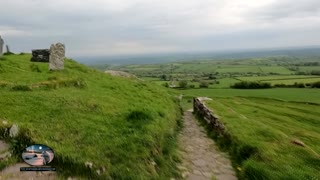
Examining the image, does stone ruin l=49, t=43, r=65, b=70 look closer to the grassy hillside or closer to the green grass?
the grassy hillside

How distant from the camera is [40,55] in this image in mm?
26734

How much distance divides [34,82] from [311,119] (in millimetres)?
24992

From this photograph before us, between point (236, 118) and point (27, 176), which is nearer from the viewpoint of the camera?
point (27, 176)

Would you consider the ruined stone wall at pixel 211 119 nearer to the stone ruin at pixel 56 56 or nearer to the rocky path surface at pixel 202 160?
the rocky path surface at pixel 202 160

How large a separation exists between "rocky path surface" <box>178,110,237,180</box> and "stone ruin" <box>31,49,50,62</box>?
1493 cm

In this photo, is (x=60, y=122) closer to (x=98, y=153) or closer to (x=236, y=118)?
(x=98, y=153)

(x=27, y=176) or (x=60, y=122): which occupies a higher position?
(x=60, y=122)

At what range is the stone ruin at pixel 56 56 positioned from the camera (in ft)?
69.4

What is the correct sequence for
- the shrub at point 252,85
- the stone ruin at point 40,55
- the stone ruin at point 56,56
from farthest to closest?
1. the shrub at point 252,85
2. the stone ruin at point 40,55
3. the stone ruin at point 56,56

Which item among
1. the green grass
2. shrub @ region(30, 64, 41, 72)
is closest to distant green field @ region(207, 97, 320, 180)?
shrub @ region(30, 64, 41, 72)

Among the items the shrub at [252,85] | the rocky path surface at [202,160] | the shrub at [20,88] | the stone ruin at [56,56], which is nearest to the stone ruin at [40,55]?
the stone ruin at [56,56]

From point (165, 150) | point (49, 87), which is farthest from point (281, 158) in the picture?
point (49, 87)

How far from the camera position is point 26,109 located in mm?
11641

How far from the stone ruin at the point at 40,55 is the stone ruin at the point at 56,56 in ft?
17.7
